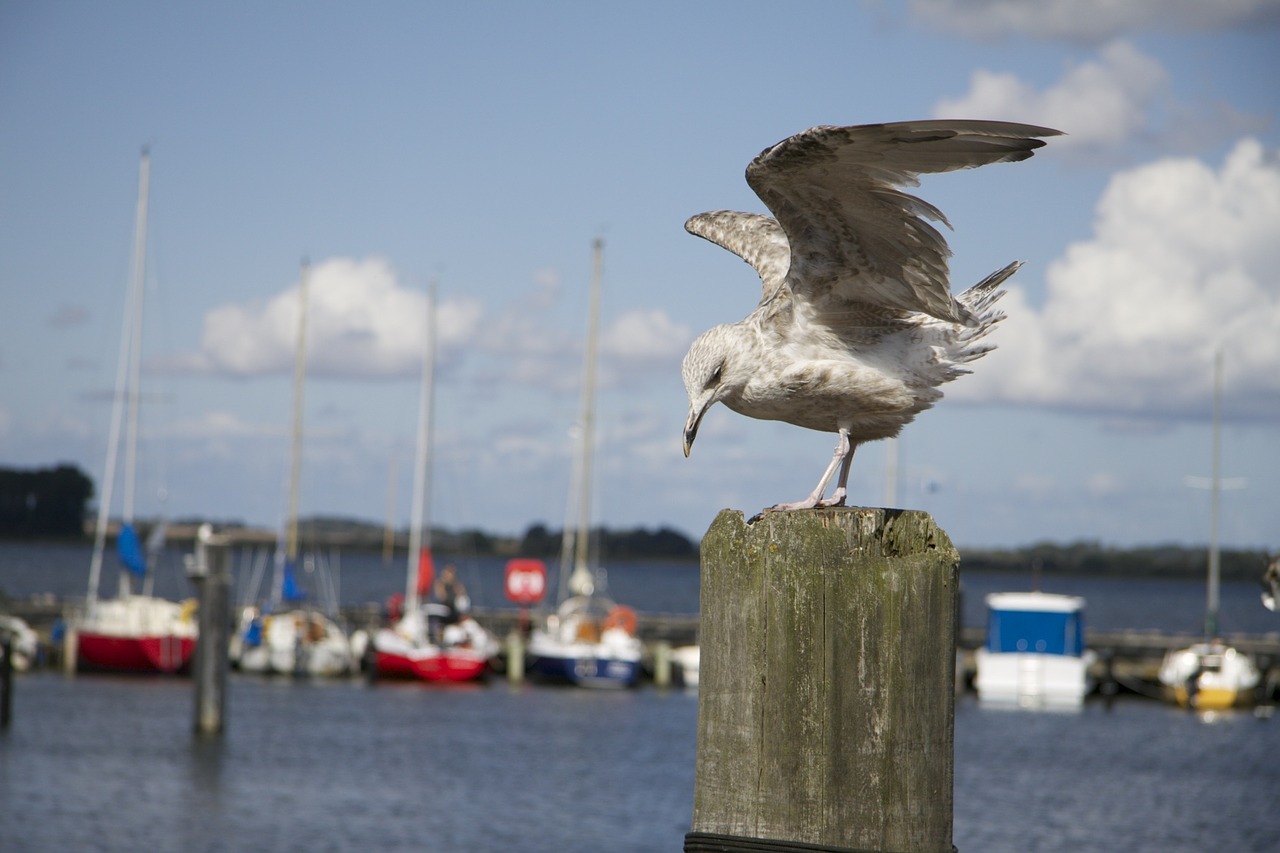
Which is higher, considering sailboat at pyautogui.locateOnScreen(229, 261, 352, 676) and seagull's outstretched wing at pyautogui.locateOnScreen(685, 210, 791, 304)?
seagull's outstretched wing at pyautogui.locateOnScreen(685, 210, 791, 304)

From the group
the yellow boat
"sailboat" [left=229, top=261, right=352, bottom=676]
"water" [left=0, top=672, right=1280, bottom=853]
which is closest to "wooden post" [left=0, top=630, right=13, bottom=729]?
"water" [left=0, top=672, right=1280, bottom=853]

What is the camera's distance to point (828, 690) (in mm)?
3170

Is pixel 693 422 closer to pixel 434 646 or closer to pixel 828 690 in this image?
pixel 828 690

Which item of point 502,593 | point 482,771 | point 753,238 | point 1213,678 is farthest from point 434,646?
point 502,593

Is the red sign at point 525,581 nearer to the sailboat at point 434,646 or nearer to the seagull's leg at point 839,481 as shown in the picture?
the sailboat at point 434,646

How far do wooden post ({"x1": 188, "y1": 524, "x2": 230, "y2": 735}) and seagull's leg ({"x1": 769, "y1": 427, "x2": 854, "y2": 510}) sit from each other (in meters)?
22.5

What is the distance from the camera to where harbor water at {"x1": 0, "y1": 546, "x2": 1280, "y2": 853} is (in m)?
22.5

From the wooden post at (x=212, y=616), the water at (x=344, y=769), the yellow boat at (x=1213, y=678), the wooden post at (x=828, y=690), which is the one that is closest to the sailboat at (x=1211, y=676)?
the yellow boat at (x=1213, y=678)

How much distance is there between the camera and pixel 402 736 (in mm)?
32906

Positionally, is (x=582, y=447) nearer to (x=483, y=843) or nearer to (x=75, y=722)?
(x=75, y=722)

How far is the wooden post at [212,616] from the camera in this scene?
26300 mm

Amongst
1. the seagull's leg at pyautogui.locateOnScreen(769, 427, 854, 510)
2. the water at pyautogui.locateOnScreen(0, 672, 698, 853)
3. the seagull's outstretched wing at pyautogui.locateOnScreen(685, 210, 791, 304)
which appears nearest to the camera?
the seagull's leg at pyautogui.locateOnScreen(769, 427, 854, 510)

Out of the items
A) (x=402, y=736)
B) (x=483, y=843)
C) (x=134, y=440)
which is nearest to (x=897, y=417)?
(x=483, y=843)

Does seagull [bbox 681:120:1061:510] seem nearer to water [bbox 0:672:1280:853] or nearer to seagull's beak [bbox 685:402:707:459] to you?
seagull's beak [bbox 685:402:707:459]
